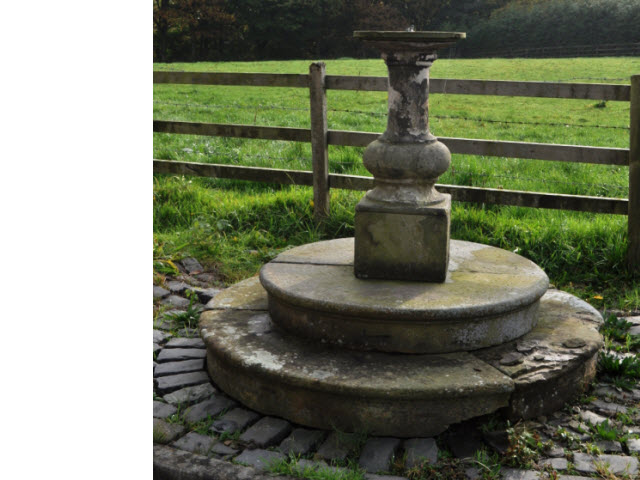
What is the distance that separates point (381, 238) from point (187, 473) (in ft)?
5.21

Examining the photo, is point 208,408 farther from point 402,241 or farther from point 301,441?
point 402,241

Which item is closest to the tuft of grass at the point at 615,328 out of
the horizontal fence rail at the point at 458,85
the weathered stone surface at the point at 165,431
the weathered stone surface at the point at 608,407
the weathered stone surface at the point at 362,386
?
the weathered stone surface at the point at 608,407

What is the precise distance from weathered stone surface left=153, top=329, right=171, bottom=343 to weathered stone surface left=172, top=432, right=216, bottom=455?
3.81 feet

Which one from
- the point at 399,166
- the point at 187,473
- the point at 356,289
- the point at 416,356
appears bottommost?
the point at 187,473

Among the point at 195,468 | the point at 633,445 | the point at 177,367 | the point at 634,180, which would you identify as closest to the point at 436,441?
the point at 633,445

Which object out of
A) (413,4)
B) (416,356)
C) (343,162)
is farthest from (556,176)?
(413,4)

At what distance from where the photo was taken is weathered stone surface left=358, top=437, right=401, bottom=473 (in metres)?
3.01

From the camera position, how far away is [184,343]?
4289mm

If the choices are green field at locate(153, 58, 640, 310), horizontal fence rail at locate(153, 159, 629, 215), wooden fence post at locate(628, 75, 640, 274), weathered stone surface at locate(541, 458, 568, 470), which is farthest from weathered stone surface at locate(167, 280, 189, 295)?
wooden fence post at locate(628, 75, 640, 274)

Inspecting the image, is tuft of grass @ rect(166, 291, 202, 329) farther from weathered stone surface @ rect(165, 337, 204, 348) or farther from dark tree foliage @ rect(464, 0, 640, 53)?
dark tree foliage @ rect(464, 0, 640, 53)

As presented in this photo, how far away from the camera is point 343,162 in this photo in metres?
7.62

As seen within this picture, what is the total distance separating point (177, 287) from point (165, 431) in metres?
2.08

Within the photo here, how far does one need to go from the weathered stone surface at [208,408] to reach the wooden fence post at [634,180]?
3.25 metres

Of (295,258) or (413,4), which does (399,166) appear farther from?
(413,4)
